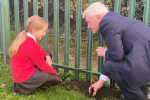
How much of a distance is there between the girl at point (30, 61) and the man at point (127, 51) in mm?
896

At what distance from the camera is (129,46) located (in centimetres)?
215

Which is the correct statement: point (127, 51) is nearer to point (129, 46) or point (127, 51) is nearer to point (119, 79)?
point (129, 46)

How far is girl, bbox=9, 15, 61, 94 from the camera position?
8.31ft

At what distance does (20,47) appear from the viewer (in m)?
2.53

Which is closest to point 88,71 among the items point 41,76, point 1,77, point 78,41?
point 78,41

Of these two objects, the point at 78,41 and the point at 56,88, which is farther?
the point at 78,41

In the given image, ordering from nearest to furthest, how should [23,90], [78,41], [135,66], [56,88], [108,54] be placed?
[135,66] → [108,54] → [23,90] → [56,88] → [78,41]

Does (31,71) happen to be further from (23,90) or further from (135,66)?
(135,66)

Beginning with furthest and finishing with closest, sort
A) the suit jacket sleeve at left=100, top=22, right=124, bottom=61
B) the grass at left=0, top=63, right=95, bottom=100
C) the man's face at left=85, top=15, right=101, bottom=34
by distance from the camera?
the grass at left=0, top=63, right=95, bottom=100, the man's face at left=85, top=15, right=101, bottom=34, the suit jacket sleeve at left=100, top=22, right=124, bottom=61

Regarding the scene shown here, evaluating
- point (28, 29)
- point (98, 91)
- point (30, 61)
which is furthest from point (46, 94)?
point (28, 29)

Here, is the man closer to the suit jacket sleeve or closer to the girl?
the suit jacket sleeve

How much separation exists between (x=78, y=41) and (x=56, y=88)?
90cm

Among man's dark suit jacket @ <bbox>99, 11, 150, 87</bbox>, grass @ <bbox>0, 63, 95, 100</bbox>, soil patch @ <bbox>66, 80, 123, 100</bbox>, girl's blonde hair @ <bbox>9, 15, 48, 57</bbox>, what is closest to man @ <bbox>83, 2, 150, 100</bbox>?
man's dark suit jacket @ <bbox>99, 11, 150, 87</bbox>

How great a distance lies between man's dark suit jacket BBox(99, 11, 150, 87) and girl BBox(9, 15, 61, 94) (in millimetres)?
1007
